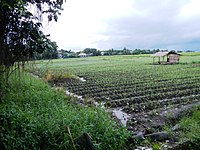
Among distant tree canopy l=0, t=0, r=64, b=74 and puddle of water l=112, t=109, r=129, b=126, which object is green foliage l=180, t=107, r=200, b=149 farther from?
distant tree canopy l=0, t=0, r=64, b=74

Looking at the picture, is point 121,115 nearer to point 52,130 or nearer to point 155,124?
point 155,124

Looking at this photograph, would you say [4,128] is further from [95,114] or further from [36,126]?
[95,114]

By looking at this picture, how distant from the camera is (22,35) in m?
4.79

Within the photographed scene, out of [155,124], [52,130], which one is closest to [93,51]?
[155,124]

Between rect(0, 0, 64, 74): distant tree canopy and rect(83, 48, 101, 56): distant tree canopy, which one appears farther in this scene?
rect(83, 48, 101, 56): distant tree canopy

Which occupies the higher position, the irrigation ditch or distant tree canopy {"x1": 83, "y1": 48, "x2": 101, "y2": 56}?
distant tree canopy {"x1": 83, "y1": 48, "x2": 101, "y2": 56}

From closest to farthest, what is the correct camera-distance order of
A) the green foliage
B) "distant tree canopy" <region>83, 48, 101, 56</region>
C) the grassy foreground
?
the grassy foreground
the green foliage
"distant tree canopy" <region>83, 48, 101, 56</region>

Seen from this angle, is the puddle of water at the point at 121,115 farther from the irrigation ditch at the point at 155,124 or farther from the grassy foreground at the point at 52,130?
the grassy foreground at the point at 52,130

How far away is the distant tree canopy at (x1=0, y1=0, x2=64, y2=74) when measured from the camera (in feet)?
15.3

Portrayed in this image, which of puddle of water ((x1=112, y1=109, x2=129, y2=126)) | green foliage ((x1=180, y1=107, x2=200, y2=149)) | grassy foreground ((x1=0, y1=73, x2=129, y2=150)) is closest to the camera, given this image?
grassy foreground ((x1=0, y1=73, x2=129, y2=150))

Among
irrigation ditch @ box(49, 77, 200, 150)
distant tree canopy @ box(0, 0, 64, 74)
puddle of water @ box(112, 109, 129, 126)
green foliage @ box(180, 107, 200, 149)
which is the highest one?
distant tree canopy @ box(0, 0, 64, 74)

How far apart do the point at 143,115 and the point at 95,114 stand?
75.6 inches

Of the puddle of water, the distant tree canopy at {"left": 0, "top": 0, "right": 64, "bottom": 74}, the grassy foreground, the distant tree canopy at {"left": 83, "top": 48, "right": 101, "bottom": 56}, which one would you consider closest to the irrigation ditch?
the puddle of water

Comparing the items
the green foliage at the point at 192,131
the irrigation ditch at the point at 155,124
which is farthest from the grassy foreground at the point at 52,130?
the green foliage at the point at 192,131
